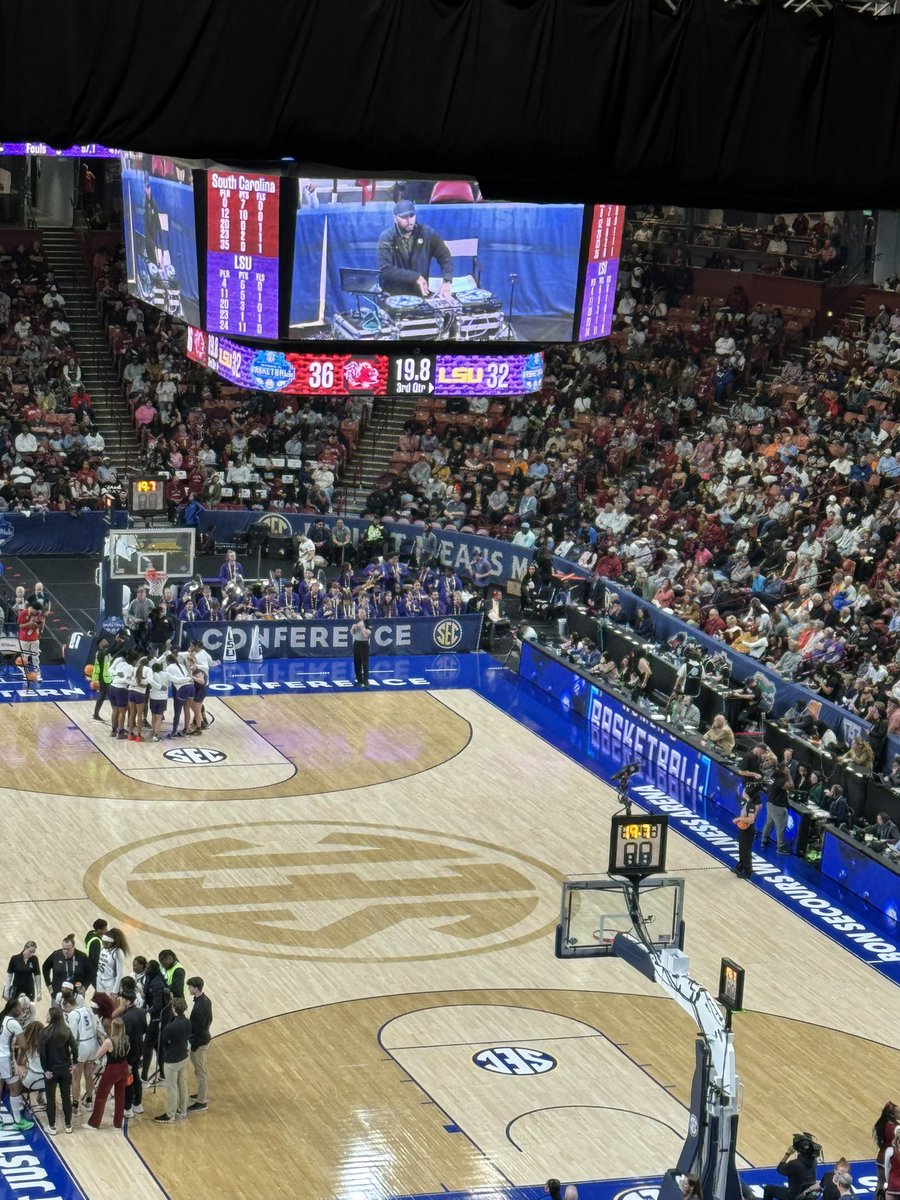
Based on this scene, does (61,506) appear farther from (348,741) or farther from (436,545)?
(348,741)

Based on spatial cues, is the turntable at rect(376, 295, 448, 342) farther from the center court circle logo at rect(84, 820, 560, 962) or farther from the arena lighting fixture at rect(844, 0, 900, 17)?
the arena lighting fixture at rect(844, 0, 900, 17)

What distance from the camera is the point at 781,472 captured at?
4250 cm

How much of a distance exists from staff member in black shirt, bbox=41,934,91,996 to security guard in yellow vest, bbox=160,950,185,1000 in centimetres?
94

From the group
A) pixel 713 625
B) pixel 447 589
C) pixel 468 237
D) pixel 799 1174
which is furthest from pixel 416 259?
pixel 799 1174

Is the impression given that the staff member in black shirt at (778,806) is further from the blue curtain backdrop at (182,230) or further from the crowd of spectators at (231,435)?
the crowd of spectators at (231,435)

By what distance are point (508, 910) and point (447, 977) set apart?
7.57 feet

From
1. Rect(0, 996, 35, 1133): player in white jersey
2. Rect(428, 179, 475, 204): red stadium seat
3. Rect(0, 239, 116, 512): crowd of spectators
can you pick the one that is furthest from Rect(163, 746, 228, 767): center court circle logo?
Rect(0, 239, 116, 512): crowd of spectators

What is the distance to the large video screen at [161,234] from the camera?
31062mm

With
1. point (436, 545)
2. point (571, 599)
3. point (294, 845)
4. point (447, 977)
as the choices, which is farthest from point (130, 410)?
point (447, 977)

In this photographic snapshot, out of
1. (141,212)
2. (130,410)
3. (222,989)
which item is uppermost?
(141,212)

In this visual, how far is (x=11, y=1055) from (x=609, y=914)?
659 cm

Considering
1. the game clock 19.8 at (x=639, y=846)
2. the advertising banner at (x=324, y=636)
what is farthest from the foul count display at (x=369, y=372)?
the game clock 19.8 at (x=639, y=846)

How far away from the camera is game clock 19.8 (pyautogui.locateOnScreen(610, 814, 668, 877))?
18.5 m

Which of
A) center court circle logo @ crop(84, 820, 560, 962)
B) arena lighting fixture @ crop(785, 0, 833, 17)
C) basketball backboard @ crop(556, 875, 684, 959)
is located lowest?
center court circle logo @ crop(84, 820, 560, 962)
